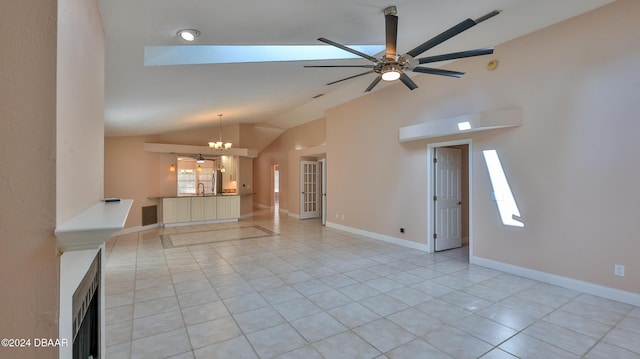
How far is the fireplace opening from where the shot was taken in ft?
4.43

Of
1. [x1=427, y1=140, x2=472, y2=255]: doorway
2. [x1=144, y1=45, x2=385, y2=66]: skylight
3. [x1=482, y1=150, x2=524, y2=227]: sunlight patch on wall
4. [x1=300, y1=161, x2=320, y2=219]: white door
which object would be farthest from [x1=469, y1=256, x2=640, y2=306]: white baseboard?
[x1=300, y1=161, x2=320, y2=219]: white door

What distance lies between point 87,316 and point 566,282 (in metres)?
5.13

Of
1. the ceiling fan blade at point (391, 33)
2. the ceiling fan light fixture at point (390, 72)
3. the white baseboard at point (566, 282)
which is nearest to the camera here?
the ceiling fan blade at point (391, 33)

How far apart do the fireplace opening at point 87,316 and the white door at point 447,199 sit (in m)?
5.19

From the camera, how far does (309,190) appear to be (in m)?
10.2

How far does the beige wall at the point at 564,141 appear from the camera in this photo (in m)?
3.24

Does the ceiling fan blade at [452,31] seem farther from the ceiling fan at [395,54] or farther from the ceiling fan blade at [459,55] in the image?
the ceiling fan blade at [459,55]

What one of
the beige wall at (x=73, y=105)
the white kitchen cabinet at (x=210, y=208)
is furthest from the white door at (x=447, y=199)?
the white kitchen cabinet at (x=210, y=208)

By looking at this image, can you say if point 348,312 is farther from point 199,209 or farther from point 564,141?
point 199,209

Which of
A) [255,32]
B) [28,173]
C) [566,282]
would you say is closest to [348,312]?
[28,173]

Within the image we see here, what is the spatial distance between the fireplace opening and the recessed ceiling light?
7.16 ft

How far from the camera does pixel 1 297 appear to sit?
0.81 meters

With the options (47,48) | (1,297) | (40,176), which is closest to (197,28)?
(47,48)

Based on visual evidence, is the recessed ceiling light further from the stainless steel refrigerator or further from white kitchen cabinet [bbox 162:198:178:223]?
the stainless steel refrigerator
